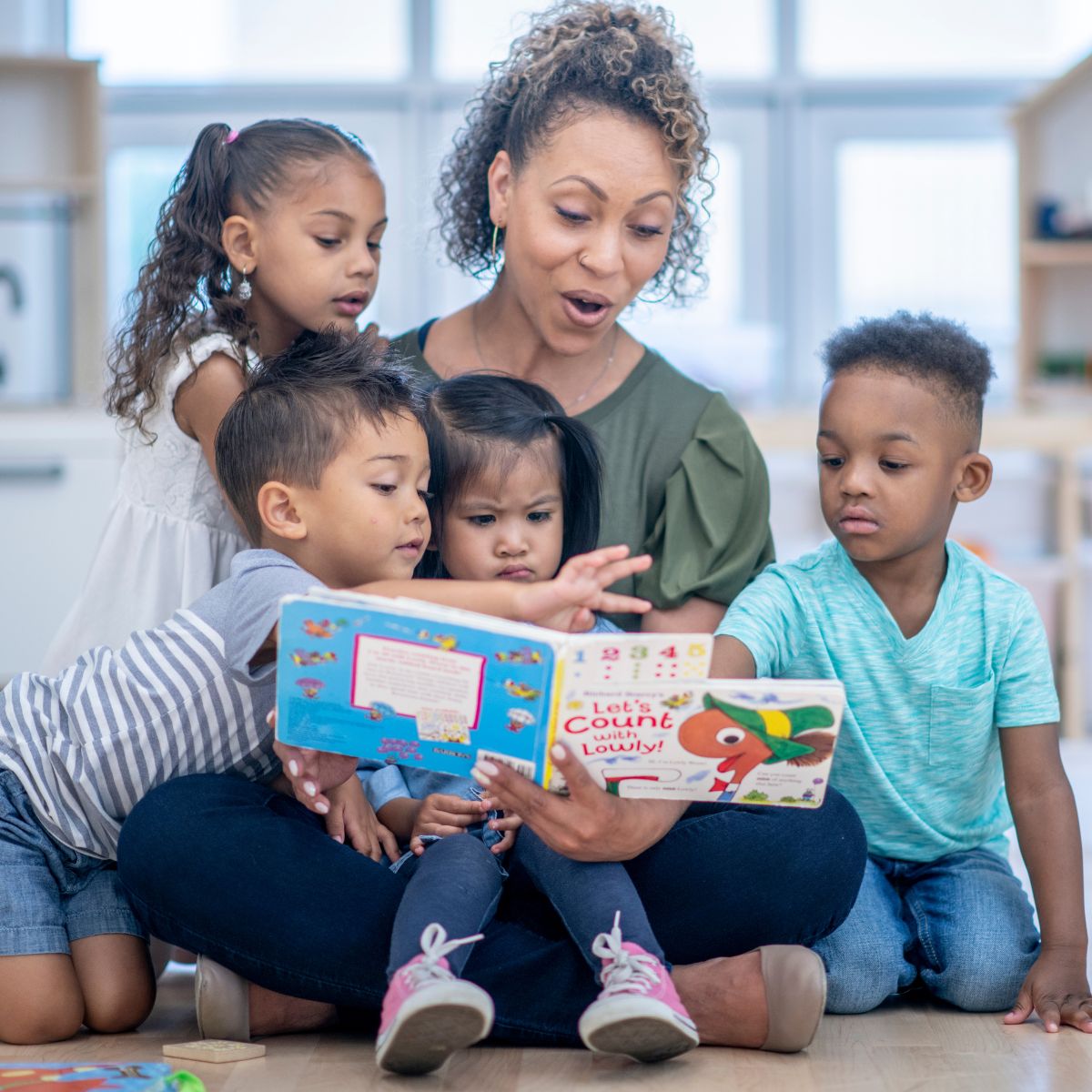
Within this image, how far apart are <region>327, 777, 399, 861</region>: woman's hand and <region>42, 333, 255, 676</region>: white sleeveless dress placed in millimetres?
385

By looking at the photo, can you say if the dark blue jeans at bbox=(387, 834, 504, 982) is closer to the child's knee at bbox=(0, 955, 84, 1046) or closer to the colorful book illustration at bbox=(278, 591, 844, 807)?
the colorful book illustration at bbox=(278, 591, 844, 807)

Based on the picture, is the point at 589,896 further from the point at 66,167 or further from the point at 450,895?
the point at 66,167

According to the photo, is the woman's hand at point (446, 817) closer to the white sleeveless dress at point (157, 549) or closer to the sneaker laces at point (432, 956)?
the sneaker laces at point (432, 956)

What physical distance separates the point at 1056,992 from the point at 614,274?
35.4 inches

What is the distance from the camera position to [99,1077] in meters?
1.26

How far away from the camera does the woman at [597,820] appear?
140 cm

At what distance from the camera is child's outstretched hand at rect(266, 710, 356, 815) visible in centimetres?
142

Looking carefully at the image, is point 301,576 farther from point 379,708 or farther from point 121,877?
point 121,877

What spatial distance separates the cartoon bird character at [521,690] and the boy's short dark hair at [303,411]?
36cm

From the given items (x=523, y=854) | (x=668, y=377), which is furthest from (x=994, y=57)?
(x=523, y=854)

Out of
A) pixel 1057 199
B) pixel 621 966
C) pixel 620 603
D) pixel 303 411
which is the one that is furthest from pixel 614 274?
pixel 1057 199

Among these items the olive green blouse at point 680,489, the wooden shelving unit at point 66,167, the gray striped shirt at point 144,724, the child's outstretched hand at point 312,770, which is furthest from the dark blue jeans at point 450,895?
the wooden shelving unit at point 66,167

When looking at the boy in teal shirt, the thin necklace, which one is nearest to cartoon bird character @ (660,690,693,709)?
the boy in teal shirt

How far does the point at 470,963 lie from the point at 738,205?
3423mm
